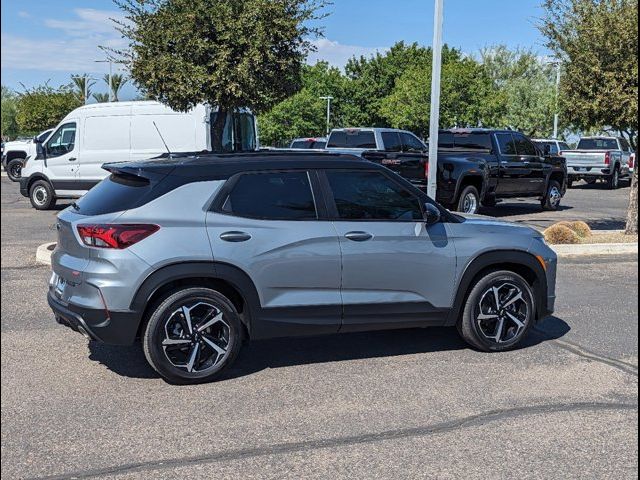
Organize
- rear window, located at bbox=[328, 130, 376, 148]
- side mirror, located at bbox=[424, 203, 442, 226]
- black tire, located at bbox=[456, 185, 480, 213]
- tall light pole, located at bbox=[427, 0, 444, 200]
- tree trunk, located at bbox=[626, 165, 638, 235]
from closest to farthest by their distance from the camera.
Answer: side mirror, located at bbox=[424, 203, 442, 226] < tall light pole, located at bbox=[427, 0, 444, 200] < tree trunk, located at bbox=[626, 165, 638, 235] < black tire, located at bbox=[456, 185, 480, 213] < rear window, located at bbox=[328, 130, 376, 148]

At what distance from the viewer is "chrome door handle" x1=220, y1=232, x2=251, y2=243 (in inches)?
201

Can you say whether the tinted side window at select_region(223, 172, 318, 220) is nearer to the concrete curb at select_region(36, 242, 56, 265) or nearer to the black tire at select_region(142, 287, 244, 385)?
the black tire at select_region(142, 287, 244, 385)

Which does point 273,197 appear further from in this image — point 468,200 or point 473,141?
point 473,141

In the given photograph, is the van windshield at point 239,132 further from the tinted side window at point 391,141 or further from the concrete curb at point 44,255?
the concrete curb at point 44,255

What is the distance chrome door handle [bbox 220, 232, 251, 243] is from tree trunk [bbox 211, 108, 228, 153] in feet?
31.3

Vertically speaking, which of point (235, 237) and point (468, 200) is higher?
point (235, 237)

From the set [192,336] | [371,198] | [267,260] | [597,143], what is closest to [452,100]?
[597,143]

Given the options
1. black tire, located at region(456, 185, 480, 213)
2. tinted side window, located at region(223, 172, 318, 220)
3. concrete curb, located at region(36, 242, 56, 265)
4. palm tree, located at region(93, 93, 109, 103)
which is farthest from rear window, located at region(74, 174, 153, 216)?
palm tree, located at region(93, 93, 109, 103)

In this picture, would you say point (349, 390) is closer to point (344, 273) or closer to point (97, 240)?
point (344, 273)

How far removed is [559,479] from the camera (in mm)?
3707

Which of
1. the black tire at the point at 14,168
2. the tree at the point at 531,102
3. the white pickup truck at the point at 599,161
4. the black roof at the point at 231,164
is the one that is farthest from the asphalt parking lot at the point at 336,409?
the tree at the point at 531,102

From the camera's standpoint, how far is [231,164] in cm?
542

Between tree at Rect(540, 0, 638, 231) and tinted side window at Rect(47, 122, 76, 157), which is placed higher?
tree at Rect(540, 0, 638, 231)

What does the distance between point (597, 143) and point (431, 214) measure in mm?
27731
